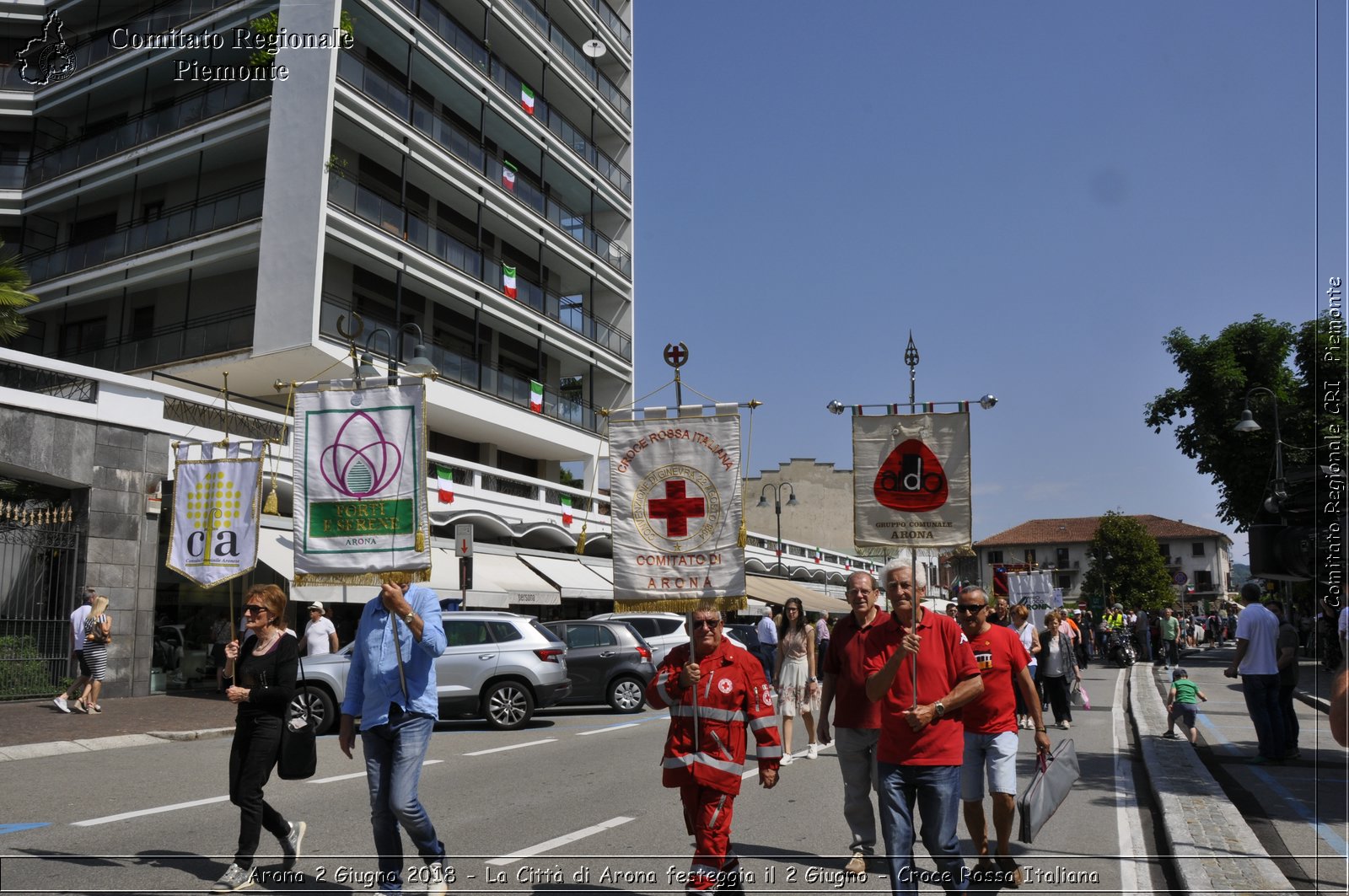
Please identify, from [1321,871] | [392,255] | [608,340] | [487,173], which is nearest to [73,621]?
[392,255]

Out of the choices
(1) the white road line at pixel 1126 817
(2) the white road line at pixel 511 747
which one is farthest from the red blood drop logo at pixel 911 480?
(2) the white road line at pixel 511 747

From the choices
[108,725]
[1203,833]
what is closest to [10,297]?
[108,725]

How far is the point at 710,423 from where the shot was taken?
7.52m

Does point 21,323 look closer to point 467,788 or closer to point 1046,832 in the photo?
point 467,788

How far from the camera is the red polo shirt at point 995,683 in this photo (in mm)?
6551

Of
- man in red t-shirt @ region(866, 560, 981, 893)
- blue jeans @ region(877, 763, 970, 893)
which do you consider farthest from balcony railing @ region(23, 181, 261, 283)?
blue jeans @ region(877, 763, 970, 893)

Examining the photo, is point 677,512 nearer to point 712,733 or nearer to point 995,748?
point 712,733

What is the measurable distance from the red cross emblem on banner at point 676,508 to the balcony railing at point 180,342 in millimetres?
21248

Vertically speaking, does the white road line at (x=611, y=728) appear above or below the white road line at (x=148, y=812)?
below

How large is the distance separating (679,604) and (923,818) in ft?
8.42

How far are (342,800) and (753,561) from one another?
34.7 metres

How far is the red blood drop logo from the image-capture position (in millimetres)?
8594

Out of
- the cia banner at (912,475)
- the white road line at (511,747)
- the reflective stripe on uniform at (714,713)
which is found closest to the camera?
the reflective stripe on uniform at (714,713)

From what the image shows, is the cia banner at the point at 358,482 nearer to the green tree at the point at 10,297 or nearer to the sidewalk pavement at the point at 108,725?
the sidewalk pavement at the point at 108,725
